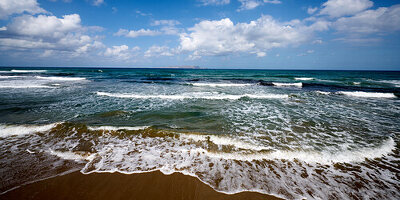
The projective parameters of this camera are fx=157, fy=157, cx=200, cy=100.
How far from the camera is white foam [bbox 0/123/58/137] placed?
5.50 m

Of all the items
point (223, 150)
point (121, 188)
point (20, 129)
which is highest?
point (20, 129)

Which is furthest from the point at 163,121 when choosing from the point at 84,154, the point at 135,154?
the point at 84,154

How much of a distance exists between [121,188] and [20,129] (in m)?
5.66

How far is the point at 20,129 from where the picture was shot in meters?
5.75

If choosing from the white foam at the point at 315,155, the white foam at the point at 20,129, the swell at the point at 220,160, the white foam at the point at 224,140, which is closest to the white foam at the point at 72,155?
the swell at the point at 220,160

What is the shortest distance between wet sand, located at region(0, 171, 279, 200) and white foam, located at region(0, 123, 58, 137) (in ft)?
12.0

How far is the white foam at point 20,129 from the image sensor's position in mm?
5500

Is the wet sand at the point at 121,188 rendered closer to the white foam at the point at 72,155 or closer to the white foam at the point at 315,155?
the white foam at the point at 72,155

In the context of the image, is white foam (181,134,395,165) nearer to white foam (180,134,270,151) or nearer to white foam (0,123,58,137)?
white foam (180,134,270,151)

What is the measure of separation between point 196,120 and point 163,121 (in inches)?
58.2

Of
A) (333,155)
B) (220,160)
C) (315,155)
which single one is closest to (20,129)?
(220,160)

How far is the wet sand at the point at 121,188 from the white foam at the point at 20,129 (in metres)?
3.67

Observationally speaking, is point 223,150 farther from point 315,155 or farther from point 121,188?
point 121,188

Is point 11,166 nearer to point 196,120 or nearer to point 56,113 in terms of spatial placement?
point 56,113
